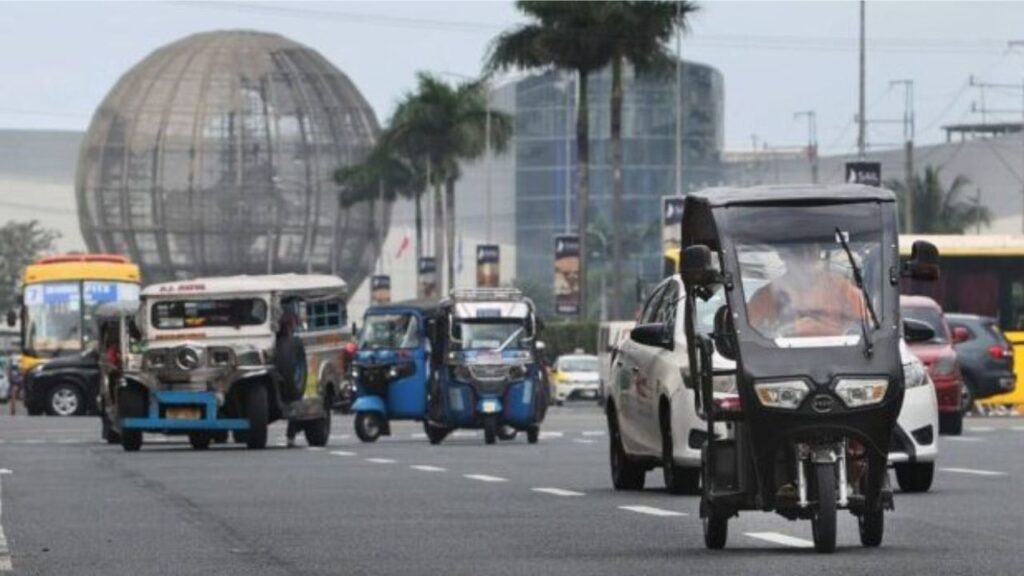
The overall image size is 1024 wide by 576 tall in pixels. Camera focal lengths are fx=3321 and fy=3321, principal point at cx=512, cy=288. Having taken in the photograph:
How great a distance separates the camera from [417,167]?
130875 mm

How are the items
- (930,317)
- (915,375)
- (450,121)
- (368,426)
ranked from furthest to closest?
(450,121) < (368,426) < (930,317) < (915,375)

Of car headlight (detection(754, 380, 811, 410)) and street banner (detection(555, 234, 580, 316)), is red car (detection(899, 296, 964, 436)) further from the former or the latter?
street banner (detection(555, 234, 580, 316))

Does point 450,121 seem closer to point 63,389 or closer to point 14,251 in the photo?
point 63,389

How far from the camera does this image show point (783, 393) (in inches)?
637

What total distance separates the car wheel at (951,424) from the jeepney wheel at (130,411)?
9.73m

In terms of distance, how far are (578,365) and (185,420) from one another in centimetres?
4746

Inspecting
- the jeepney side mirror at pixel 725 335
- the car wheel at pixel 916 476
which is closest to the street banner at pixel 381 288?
the car wheel at pixel 916 476

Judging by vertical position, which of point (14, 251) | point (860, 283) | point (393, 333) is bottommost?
point (14, 251)

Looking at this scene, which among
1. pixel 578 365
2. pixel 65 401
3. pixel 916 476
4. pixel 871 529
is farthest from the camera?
pixel 578 365

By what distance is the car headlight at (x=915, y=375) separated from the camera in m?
24.1

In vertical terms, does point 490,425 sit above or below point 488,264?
below

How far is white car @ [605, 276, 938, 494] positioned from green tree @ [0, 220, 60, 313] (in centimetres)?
16793

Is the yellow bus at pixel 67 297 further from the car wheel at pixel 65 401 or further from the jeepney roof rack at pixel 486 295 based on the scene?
the jeepney roof rack at pixel 486 295

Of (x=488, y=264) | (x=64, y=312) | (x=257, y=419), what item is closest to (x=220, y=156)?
(x=488, y=264)
